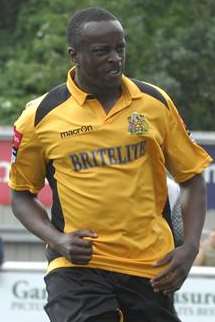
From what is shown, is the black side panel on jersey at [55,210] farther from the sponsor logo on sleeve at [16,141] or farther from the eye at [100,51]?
the eye at [100,51]

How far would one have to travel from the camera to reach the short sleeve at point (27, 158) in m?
4.87

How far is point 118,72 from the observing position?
4727 mm

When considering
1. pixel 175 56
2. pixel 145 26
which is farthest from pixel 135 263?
pixel 145 26

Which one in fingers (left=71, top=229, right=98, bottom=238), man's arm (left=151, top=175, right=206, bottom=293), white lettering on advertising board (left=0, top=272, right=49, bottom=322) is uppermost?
fingers (left=71, top=229, right=98, bottom=238)

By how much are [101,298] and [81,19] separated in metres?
1.05

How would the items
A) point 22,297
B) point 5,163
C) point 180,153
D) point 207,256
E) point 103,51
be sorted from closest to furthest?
point 103,51 → point 180,153 → point 22,297 → point 207,256 → point 5,163

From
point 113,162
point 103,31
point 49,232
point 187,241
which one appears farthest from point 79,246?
point 103,31

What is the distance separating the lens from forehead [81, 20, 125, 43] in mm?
4684

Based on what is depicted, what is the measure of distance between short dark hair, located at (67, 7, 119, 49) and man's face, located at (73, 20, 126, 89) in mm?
21

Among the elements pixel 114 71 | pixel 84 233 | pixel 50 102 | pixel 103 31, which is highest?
pixel 103 31

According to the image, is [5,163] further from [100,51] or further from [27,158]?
[100,51]

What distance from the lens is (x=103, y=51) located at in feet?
15.4

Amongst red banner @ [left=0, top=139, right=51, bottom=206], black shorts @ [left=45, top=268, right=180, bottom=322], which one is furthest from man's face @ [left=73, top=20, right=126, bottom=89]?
red banner @ [left=0, top=139, right=51, bottom=206]

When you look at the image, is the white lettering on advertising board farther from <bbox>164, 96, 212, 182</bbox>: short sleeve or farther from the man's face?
the man's face
